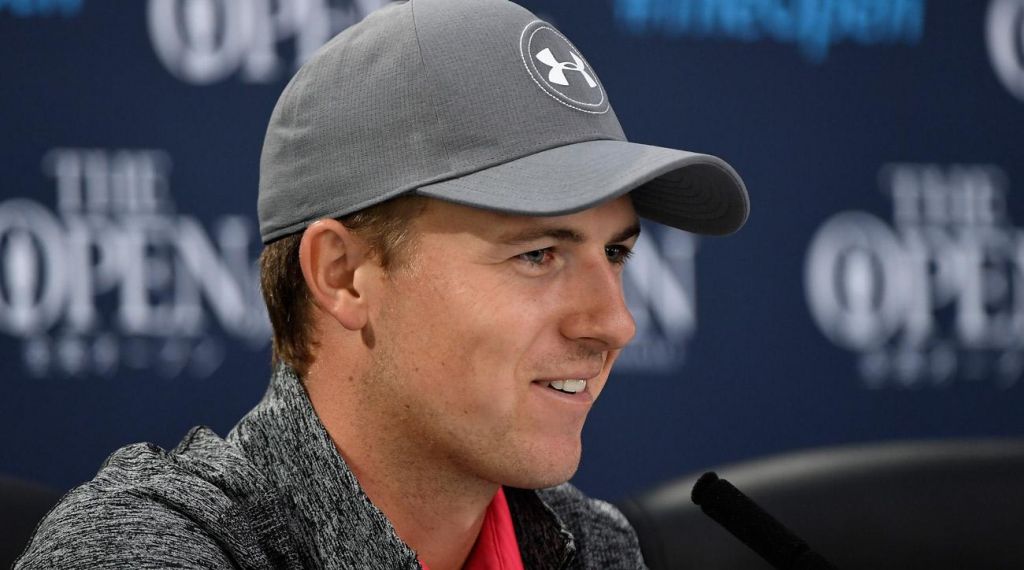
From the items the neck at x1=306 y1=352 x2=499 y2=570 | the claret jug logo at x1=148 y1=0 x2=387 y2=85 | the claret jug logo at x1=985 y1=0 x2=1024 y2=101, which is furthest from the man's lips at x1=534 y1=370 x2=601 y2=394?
the claret jug logo at x1=985 y1=0 x2=1024 y2=101

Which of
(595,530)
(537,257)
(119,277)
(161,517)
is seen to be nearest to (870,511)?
(595,530)

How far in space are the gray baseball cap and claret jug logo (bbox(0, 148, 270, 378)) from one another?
735mm

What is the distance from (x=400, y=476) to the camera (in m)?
1.08

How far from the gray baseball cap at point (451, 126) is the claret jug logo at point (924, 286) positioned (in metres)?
0.96

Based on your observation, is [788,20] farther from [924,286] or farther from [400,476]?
[400,476]

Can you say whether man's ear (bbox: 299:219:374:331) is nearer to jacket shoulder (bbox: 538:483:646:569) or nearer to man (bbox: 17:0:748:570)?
man (bbox: 17:0:748:570)

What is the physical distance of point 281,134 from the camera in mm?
1072

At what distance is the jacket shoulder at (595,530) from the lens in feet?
4.03

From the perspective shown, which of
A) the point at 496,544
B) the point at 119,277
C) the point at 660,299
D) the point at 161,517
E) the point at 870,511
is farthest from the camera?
the point at 660,299

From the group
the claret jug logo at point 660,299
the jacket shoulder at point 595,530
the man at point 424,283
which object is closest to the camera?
the man at point 424,283

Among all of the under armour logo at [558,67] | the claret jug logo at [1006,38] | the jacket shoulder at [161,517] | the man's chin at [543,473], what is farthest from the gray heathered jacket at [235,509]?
the claret jug logo at [1006,38]

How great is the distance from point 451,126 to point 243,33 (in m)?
0.92

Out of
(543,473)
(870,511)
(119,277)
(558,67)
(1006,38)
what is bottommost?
(870,511)

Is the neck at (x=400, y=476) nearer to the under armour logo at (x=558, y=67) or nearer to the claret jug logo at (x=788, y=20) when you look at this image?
the under armour logo at (x=558, y=67)
